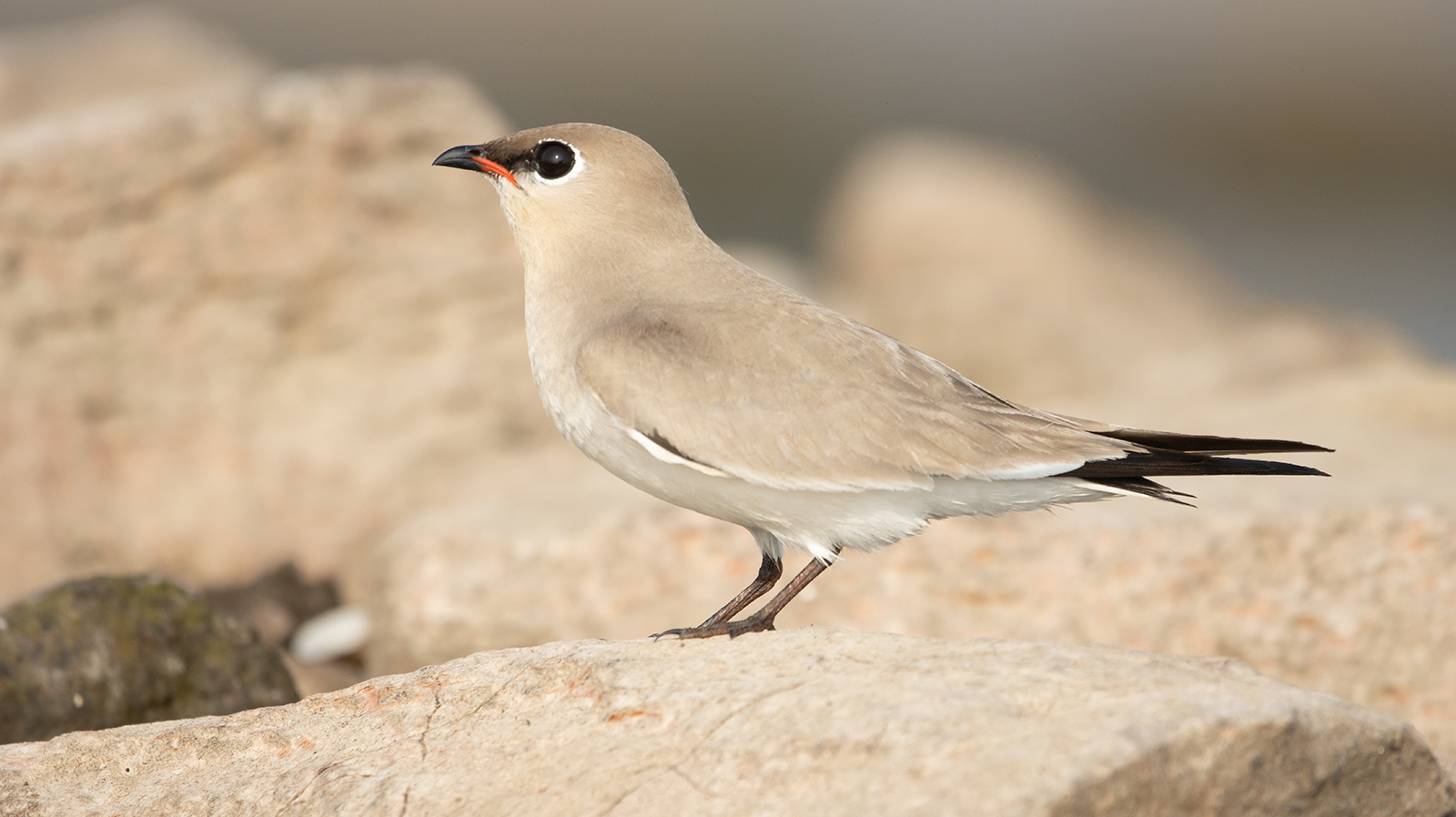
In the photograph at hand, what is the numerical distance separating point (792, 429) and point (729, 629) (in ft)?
2.96

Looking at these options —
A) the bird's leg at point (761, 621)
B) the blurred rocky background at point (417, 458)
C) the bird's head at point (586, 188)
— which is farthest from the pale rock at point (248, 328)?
the bird's leg at point (761, 621)

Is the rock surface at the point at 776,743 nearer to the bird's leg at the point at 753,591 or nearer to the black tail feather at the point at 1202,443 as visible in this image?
the bird's leg at the point at 753,591

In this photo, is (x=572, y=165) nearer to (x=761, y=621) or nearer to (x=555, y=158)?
(x=555, y=158)

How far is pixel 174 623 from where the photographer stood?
702cm

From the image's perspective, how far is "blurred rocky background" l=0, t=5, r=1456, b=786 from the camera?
8.27 metres

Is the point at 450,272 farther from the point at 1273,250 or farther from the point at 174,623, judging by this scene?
the point at 1273,250

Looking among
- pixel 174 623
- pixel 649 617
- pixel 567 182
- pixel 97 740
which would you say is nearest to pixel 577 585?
pixel 649 617

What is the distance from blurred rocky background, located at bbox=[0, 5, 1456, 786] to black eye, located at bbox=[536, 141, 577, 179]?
292 centimetres

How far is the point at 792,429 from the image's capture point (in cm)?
571

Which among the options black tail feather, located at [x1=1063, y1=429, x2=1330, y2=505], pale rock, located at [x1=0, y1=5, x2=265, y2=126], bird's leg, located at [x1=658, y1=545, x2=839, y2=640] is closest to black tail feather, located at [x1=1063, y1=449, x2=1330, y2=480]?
black tail feather, located at [x1=1063, y1=429, x2=1330, y2=505]

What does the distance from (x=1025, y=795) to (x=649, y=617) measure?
16.5 ft

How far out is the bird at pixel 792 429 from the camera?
18.5ft

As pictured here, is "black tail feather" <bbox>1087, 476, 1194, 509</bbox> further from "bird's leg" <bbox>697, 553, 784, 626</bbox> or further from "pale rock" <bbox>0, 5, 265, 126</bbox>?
"pale rock" <bbox>0, 5, 265, 126</bbox>

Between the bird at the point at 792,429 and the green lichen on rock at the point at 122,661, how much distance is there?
7.93ft
